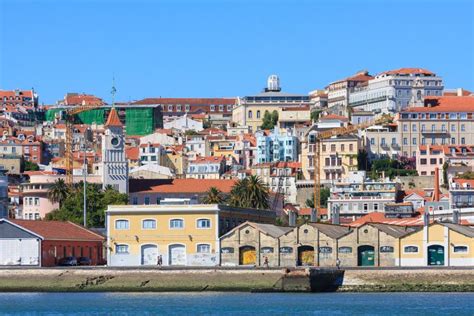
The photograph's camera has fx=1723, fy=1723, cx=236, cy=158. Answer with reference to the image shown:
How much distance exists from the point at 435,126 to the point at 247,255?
93.4 metres

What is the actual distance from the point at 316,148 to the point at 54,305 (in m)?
100

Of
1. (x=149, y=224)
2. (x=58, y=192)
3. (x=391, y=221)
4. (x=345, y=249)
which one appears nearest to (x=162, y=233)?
(x=149, y=224)

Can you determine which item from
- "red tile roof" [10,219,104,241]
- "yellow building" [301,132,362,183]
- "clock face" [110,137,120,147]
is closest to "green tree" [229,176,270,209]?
"clock face" [110,137,120,147]

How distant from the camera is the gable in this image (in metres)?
93.8

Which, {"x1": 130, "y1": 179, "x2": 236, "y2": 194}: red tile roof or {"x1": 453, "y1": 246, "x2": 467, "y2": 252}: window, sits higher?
{"x1": 130, "y1": 179, "x2": 236, "y2": 194}: red tile roof

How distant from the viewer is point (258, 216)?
110875 millimetres

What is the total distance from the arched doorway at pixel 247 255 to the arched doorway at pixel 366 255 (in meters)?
5.66

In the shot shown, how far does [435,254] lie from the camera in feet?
297

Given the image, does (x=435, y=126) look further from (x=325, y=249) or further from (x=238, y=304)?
(x=238, y=304)

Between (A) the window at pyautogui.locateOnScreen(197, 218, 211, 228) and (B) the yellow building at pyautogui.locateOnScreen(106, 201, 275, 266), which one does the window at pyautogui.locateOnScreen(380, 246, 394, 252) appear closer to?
(B) the yellow building at pyautogui.locateOnScreen(106, 201, 275, 266)

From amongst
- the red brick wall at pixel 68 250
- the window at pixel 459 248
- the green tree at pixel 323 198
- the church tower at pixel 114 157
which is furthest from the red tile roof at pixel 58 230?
the green tree at pixel 323 198

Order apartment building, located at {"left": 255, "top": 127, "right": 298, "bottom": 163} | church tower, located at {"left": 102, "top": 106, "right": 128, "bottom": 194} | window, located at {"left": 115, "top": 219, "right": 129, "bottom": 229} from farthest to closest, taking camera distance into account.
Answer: apartment building, located at {"left": 255, "top": 127, "right": 298, "bottom": 163}, church tower, located at {"left": 102, "top": 106, "right": 128, "bottom": 194}, window, located at {"left": 115, "top": 219, "right": 129, "bottom": 229}

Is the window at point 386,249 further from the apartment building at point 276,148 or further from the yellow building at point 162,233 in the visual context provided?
the apartment building at point 276,148

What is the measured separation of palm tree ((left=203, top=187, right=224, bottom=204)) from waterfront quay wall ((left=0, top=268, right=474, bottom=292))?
4322 centimetres
